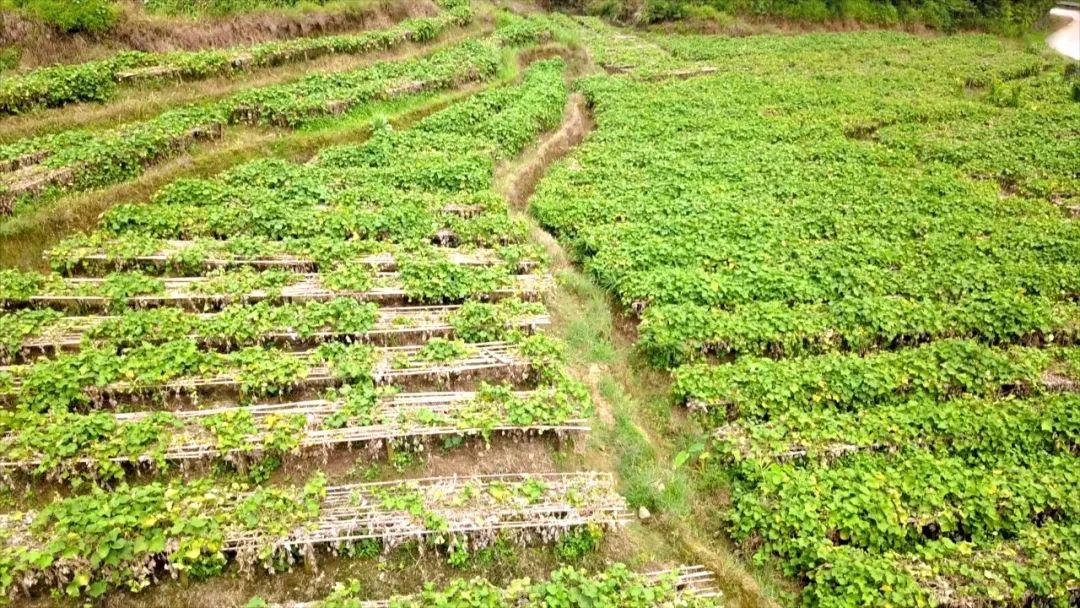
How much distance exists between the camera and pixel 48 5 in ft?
77.7

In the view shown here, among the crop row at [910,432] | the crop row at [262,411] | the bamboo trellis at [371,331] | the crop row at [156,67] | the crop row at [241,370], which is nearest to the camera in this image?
the crop row at [262,411]

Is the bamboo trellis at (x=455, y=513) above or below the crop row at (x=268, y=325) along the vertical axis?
below

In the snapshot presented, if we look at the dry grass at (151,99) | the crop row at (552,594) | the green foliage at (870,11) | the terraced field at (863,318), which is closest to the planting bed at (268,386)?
the crop row at (552,594)

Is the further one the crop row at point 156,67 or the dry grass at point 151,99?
the crop row at point 156,67

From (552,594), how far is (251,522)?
4.76 m

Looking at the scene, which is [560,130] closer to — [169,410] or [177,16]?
[177,16]

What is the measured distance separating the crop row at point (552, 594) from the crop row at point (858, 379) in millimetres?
4871

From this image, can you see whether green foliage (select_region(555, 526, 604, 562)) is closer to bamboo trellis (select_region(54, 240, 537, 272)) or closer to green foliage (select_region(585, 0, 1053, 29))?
bamboo trellis (select_region(54, 240, 537, 272))

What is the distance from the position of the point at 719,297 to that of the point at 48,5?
25800mm

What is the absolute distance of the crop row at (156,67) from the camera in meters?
21.0

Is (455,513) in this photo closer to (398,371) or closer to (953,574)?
(398,371)

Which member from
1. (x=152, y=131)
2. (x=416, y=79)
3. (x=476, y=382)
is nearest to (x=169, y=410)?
(x=476, y=382)

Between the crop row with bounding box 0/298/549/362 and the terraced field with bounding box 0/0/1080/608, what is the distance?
0.07m

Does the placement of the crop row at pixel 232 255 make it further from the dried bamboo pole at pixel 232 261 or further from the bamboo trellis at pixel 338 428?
the bamboo trellis at pixel 338 428
